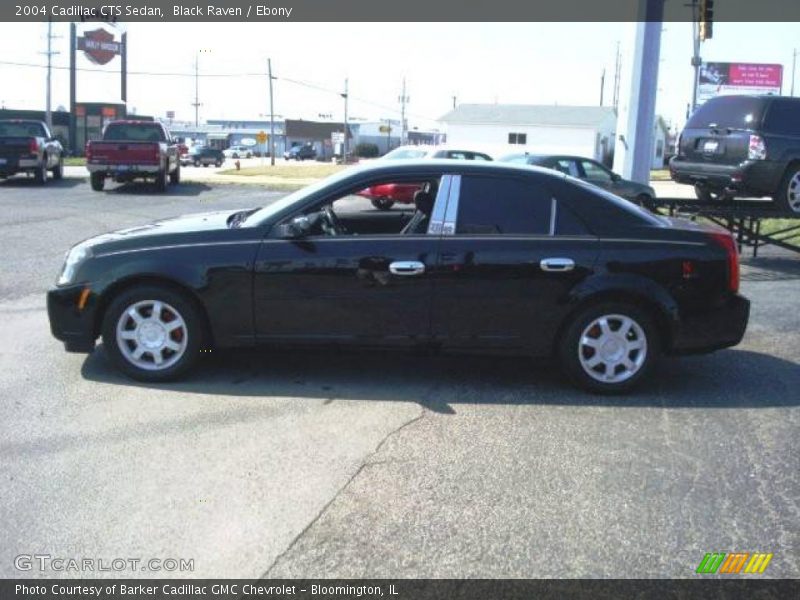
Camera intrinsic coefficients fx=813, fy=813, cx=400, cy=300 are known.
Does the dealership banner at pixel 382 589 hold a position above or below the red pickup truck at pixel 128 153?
below

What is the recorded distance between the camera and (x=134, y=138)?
22.7m

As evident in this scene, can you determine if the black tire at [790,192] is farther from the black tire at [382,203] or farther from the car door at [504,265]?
the black tire at [382,203]

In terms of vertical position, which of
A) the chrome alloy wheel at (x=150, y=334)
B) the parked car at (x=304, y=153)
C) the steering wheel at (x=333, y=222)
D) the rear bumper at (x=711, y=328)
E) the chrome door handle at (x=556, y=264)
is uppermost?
the parked car at (x=304, y=153)

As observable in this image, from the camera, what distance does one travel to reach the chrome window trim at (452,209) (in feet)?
18.6

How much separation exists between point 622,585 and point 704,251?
10.4ft

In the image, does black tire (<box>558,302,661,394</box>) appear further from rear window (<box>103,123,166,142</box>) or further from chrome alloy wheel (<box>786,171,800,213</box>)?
rear window (<box>103,123,166,142</box>)

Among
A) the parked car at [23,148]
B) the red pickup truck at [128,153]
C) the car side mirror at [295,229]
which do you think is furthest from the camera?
the parked car at [23,148]

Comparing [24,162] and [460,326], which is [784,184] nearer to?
[460,326]

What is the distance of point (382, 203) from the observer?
6.16 metres

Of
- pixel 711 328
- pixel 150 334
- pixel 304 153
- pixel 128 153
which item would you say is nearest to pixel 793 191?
pixel 711 328

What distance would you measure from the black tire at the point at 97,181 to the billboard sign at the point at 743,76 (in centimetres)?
5444

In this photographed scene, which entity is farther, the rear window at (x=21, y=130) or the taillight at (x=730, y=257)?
the rear window at (x=21, y=130)

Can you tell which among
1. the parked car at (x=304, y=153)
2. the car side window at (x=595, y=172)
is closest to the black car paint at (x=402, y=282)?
the car side window at (x=595, y=172)

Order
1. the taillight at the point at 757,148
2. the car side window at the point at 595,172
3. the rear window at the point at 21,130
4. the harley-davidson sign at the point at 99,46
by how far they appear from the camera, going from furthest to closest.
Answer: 1. the harley-davidson sign at the point at 99,46
2. the rear window at the point at 21,130
3. the car side window at the point at 595,172
4. the taillight at the point at 757,148
